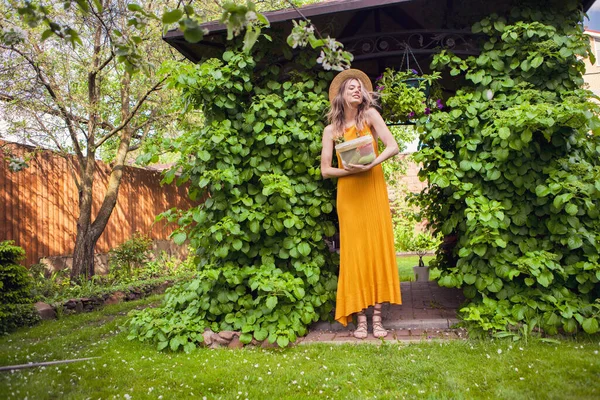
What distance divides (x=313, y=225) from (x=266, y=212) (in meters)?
0.44

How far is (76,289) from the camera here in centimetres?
625

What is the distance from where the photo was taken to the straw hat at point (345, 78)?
3816 millimetres

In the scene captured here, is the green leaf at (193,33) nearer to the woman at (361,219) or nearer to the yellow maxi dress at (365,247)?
the woman at (361,219)

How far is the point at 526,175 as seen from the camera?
351cm

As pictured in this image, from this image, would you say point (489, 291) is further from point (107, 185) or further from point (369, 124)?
point (107, 185)

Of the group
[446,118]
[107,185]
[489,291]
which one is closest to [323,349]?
[489,291]

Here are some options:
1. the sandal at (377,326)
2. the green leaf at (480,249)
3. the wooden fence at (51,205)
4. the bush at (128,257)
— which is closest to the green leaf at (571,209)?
the green leaf at (480,249)

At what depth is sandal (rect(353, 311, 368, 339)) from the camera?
3.61 m

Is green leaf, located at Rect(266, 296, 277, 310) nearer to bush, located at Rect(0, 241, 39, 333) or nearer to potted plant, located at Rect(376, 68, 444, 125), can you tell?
potted plant, located at Rect(376, 68, 444, 125)

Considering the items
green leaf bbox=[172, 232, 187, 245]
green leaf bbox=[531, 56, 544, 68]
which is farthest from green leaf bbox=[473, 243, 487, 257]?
green leaf bbox=[172, 232, 187, 245]

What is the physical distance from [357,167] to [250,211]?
38.0 inches

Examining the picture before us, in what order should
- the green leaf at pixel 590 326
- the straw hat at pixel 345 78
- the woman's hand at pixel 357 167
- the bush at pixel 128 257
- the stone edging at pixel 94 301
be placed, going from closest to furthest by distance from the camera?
the green leaf at pixel 590 326
the woman's hand at pixel 357 167
the straw hat at pixel 345 78
the stone edging at pixel 94 301
the bush at pixel 128 257

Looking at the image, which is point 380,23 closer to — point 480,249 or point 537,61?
point 537,61

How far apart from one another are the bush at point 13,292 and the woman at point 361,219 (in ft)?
11.9
